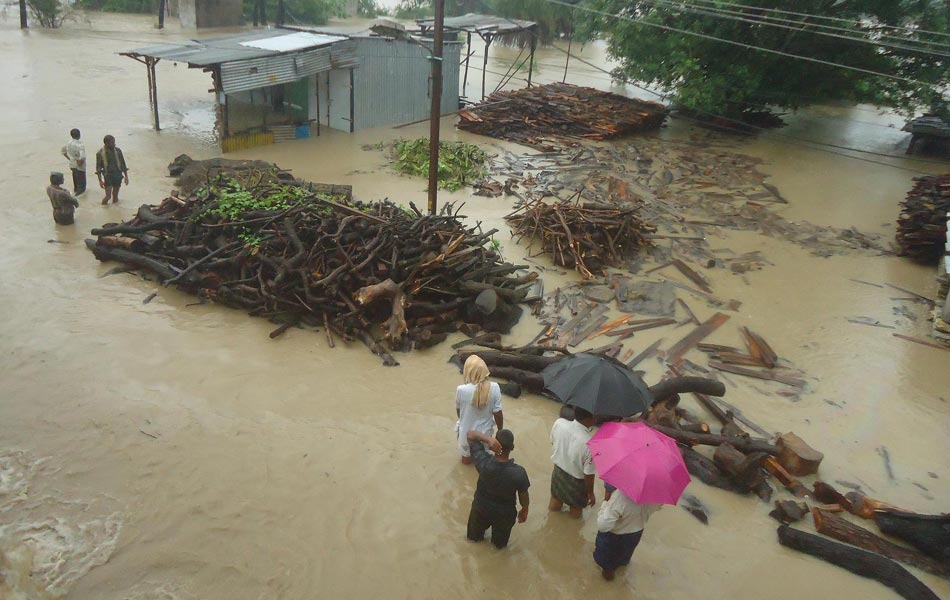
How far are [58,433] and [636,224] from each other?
1051 centimetres

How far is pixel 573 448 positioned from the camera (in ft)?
16.7

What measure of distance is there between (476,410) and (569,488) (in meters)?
1.09

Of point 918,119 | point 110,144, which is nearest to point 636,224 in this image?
point 110,144

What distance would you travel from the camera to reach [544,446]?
272 inches

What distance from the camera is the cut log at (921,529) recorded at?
5410 millimetres

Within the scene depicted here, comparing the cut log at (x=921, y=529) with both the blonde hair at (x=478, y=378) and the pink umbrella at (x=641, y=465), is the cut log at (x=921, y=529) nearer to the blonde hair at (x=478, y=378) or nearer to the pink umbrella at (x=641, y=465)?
the pink umbrella at (x=641, y=465)

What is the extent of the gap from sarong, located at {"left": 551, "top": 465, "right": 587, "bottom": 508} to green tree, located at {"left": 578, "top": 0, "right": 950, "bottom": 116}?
17839 mm

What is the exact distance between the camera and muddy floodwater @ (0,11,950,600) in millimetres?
5121

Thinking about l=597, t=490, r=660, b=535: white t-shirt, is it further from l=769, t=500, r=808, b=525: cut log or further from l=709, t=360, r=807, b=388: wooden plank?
l=709, t=360, r=807, b=388: wooden plank

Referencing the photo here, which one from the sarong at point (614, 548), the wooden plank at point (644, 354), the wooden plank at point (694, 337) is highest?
the sarong at point (614, 548)

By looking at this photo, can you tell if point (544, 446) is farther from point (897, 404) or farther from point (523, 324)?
point (897, 404)

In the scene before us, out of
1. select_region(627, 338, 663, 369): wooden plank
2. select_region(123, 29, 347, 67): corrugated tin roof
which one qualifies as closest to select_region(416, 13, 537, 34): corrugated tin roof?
select_region(123, 29, 347, 67): corrugated tin roof

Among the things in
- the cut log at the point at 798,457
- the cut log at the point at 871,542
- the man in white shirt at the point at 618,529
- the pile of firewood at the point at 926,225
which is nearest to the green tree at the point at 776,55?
the pile of firewood at the point at 926,225

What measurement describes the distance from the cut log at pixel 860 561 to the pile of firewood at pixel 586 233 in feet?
20.8
